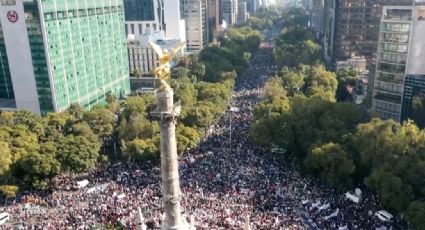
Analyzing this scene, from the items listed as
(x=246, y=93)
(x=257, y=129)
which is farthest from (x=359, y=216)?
(x=246, y=93)

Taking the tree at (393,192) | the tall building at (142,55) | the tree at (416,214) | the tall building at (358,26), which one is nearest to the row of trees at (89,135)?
the tree at (393,192)

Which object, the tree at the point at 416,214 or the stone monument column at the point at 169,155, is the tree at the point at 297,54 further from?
the stone monument column at the point at 169,155

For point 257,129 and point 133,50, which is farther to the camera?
point 133,50

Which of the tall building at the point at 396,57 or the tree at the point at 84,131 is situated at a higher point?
the tall building at the point at 396,57

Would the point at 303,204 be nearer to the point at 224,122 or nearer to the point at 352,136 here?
the point at 352,136

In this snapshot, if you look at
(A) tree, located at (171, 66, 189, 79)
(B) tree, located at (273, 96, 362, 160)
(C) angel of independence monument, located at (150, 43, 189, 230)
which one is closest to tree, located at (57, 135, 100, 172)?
(B) tree, located at (273, 96, 362, 160)

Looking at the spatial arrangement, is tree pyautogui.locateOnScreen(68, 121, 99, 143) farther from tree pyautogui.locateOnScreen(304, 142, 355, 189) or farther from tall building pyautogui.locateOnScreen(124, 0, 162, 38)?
tall building pyautogui.locateOnScreen(124, 0, 162, 38)

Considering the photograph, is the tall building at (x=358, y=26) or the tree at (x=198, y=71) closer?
the tree at (x=198, y=71)
